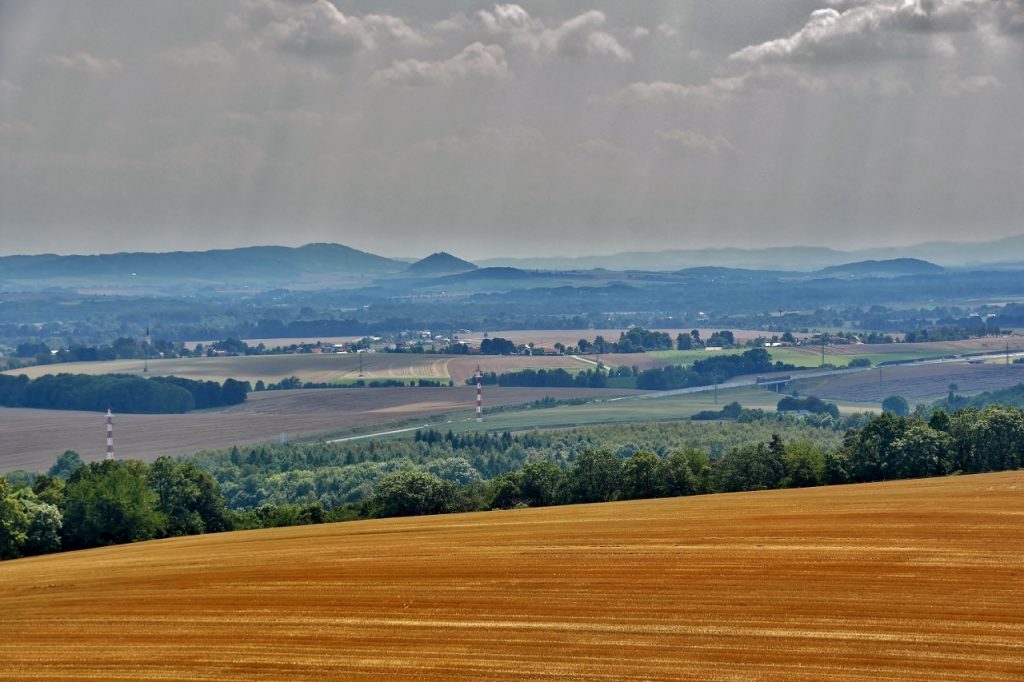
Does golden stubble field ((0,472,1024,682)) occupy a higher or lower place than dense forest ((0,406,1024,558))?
higher

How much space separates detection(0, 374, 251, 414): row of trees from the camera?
161375mm

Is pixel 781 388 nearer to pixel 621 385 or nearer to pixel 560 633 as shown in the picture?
pixel 621 385


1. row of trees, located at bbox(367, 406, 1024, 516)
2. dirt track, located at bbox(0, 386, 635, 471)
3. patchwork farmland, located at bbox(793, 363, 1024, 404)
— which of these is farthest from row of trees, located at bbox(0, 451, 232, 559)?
patchwork farmland, located at bbox(793, 363, 1024, 404)

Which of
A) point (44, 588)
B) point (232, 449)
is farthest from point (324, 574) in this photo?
point (232, 449)

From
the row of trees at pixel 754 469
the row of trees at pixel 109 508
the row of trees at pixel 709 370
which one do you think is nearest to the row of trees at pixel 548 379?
the row of trees at pixel 709 370

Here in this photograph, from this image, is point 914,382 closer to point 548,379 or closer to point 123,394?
point 548,379

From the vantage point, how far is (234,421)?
14162 centimetres

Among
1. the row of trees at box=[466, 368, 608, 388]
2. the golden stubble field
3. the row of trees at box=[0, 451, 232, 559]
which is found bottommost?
the row of trees at box=[466, 368, 608, 388]

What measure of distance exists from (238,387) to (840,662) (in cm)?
14954

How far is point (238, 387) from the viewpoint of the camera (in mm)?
167500

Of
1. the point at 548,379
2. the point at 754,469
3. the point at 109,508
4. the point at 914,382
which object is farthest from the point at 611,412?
the point at 109,508

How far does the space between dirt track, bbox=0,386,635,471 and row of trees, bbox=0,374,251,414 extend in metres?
4.36

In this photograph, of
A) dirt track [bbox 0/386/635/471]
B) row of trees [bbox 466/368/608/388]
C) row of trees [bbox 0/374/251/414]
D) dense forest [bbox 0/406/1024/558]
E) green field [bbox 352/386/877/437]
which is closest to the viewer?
dense forest [bbox 0/406/1024/558]

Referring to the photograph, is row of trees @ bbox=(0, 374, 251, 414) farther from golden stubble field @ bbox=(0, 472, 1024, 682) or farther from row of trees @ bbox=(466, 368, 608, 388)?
golden stubble field @ bbox=(0, 472, 1024, 682)
